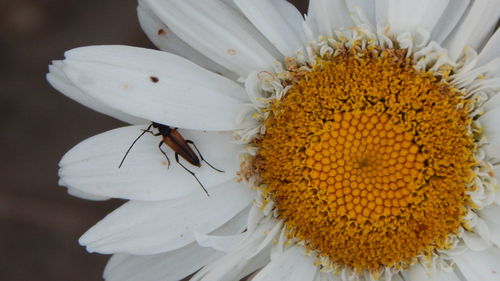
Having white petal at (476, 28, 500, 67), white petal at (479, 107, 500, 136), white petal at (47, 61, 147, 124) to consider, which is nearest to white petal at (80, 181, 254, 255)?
white petal at (47, 61, 147, 124)

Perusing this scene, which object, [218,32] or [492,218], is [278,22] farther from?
[492,218]

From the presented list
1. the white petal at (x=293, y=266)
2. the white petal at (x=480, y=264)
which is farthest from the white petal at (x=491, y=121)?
the white petal at (x=293, y=266)

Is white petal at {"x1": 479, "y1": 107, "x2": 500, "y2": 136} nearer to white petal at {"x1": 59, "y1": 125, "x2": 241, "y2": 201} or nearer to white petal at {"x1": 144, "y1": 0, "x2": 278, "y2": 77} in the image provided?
white petal at {"x1": 144, "y1": 0, "x2": 278, "y2": 77}

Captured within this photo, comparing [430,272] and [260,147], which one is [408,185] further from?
[260,147]

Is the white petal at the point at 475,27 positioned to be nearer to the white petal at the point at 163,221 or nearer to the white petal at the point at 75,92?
the white petal at the point at 163,221

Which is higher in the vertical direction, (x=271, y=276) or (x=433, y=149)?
(x=433, y=149)

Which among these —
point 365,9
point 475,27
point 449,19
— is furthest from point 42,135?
point 475,27

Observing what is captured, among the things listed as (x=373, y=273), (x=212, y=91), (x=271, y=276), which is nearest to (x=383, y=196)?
(x=373, y=273)
